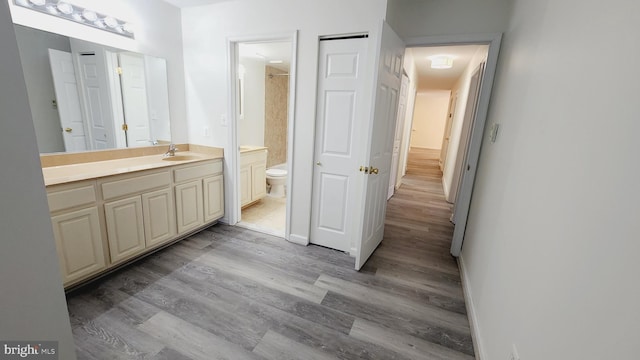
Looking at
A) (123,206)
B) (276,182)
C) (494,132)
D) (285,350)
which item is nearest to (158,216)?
(123,206)

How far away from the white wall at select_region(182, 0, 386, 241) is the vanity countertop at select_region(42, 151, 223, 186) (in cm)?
55

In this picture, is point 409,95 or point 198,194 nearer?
point 198,194

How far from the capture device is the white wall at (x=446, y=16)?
218 centimetres

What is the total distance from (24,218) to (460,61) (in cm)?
536

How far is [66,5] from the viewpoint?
2012mm

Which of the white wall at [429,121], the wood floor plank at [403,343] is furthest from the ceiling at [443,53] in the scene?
the white wall at [429,121]

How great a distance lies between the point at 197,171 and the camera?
271 centimetres

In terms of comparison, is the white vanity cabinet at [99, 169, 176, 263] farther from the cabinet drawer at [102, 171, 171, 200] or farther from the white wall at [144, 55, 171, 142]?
the white wall at [144, 55, 171, 142]

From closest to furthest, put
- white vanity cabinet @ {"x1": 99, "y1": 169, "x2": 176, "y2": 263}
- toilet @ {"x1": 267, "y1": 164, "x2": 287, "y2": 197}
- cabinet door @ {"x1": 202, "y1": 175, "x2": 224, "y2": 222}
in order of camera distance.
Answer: white vanity cabinet @ {"x1": 99, "y1": 169, "x2": 176, "y2": 263}
cabinet door @ {"x1": 202, "y1": 175, "x2": 224, "y2": 222}
toilet @ {"x1": 267, "y1": 164, "x2": 287, "y2": 197}

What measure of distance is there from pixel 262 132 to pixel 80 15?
113 inches

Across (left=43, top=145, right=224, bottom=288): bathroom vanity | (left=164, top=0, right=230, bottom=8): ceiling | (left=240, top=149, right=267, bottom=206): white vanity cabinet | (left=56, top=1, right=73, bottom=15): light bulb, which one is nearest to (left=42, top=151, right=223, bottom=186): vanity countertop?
(left=43, top=145, right=224, bottom=288): bathroom vanity

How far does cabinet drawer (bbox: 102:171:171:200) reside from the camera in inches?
77.1

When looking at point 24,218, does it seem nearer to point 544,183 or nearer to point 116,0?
point 544,183

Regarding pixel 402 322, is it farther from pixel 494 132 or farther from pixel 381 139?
pixel 494 132
